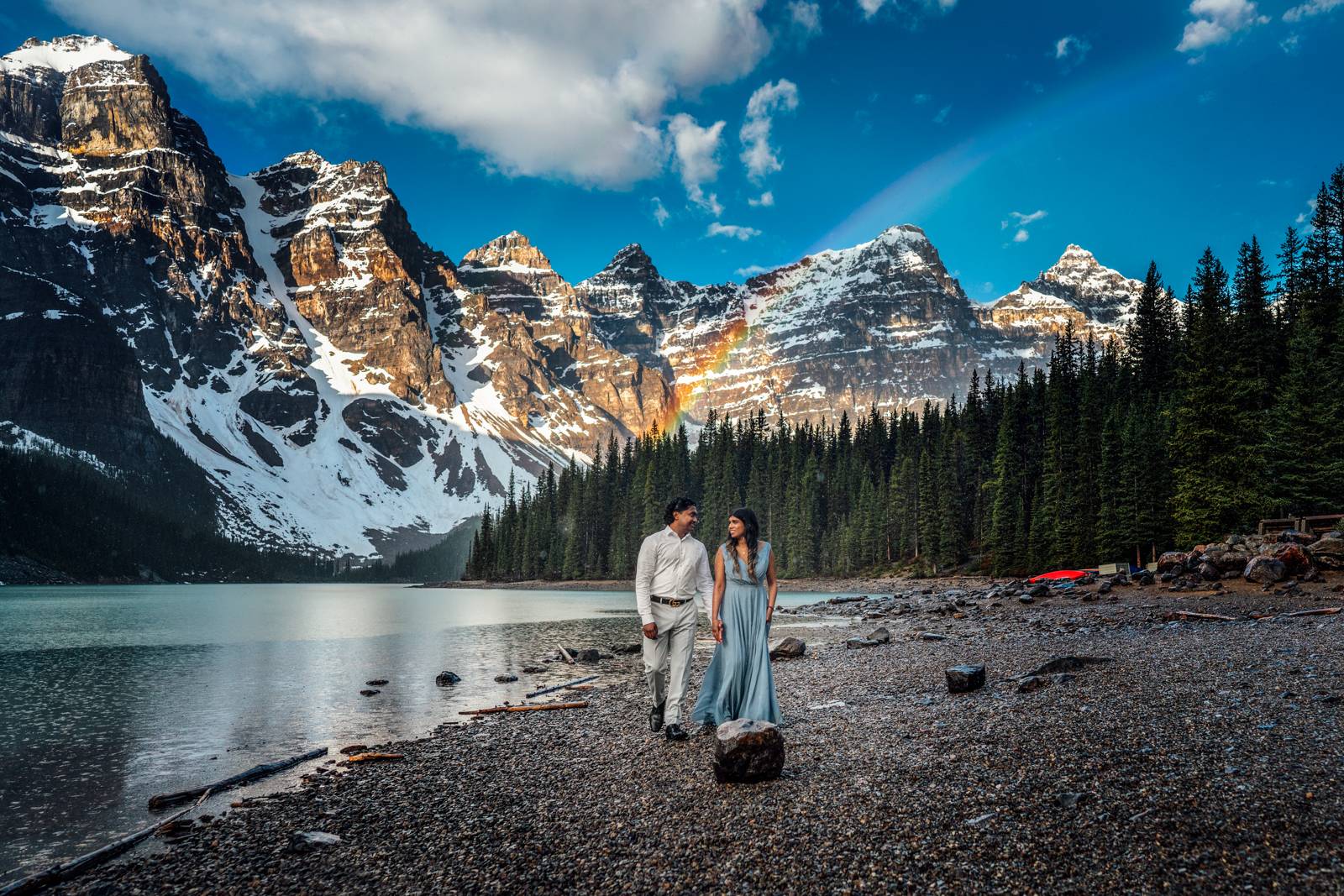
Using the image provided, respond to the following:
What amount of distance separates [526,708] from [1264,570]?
83.1ft

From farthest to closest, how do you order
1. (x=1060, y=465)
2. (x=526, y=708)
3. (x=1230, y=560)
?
(x=1060, y=465), (x=1230, y=560), (x=526, y=708)

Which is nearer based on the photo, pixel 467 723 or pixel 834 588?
pixel 467 723

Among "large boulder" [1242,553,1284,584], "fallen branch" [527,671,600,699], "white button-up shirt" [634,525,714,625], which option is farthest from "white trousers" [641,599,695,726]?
"large boulder" [1242,553,1284,584]

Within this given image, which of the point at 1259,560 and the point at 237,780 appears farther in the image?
the point at 1259,560

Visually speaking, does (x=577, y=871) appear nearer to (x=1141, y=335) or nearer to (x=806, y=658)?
(x=806, y=658)

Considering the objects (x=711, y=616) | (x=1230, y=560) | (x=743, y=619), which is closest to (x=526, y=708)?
(x=711, y=616)

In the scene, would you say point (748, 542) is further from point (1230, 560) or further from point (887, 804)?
point (1230, 560)

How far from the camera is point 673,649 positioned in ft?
35.2

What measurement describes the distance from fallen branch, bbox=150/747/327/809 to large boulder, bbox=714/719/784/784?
7.95 m

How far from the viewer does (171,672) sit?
25953 millimetres

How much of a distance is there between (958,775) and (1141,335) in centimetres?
8634

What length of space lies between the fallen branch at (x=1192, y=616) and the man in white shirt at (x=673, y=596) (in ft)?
55.5

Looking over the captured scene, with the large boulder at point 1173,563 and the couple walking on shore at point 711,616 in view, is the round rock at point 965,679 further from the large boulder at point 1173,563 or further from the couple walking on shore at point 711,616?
the large boulder at point 1173,563

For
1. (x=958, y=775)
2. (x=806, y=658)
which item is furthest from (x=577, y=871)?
(x=806, y=658)
